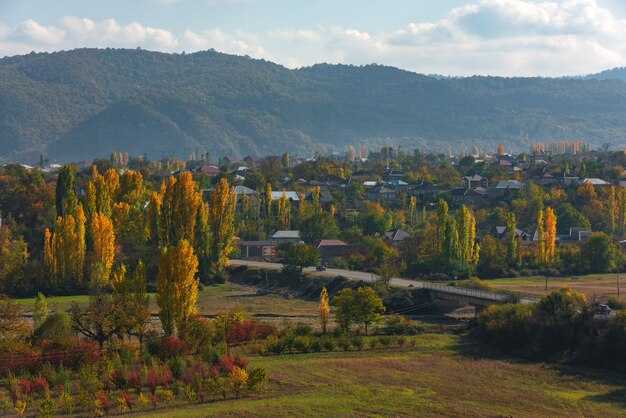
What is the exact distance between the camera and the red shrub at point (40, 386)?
4872 centimetres

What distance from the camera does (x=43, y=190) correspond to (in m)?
122

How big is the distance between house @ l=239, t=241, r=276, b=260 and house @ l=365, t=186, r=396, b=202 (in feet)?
145

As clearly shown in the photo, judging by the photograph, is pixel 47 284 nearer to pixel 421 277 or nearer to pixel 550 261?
pixel 421 277

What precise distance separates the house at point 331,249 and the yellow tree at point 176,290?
46686 mm

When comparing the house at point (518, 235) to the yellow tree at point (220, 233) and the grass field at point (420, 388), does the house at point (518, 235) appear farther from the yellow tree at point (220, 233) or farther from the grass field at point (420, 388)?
the grass field at point (420, 388)

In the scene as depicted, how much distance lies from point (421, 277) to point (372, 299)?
2950 cm

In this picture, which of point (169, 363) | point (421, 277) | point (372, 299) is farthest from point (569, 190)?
point (169, 363)

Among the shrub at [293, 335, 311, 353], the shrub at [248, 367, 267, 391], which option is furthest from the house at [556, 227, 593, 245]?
the shrub at [248, 367, 267, 391]

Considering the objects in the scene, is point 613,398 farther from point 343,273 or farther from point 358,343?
point 343,273

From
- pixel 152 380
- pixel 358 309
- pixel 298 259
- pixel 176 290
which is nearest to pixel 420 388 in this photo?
pixel 152 380

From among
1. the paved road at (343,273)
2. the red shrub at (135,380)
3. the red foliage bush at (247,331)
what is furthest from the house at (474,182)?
the red shrub at (135,380)

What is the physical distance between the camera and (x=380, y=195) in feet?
516

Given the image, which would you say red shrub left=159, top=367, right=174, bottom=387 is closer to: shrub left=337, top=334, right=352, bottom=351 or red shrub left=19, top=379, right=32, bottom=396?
red shrub left=19, top=379, right=32, bottom=396

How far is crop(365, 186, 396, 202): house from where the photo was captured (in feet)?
513
